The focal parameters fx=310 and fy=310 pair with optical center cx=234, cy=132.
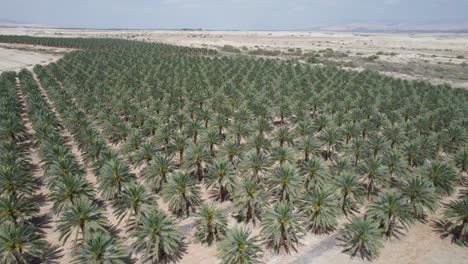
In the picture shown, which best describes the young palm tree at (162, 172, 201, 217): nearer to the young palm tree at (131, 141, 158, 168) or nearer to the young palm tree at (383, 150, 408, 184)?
the young palm tree at (131, 141, 158, 168)

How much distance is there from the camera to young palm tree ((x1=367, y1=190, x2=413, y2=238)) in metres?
23.4

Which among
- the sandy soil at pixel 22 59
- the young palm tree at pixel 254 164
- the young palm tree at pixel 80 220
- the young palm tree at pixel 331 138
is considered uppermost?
the sandy soil at pixel 22 59

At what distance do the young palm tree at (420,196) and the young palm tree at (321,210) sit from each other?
6.20 metres

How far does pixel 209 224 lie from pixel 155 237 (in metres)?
4.21

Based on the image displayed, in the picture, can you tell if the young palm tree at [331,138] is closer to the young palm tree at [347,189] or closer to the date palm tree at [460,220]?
the young palm tree at [347,189]

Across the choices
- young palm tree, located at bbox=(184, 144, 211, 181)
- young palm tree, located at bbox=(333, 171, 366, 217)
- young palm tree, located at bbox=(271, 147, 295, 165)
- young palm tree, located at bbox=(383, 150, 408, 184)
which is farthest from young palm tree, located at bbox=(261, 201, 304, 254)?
young palm tree, located at bbox=(383, 150, 408, 184)

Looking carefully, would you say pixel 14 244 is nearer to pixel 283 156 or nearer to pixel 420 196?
pixel 283 156

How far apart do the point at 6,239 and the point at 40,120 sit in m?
24.9

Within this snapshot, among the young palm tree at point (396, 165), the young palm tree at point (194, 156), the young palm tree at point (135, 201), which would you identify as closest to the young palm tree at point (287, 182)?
the young palm tree at point (194, 156)

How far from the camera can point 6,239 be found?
1958cm

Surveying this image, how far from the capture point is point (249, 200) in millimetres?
25500

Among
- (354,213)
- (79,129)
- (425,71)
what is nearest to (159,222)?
(354,213)

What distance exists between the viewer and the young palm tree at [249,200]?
83.1ft

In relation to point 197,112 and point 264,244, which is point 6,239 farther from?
point 197,112
